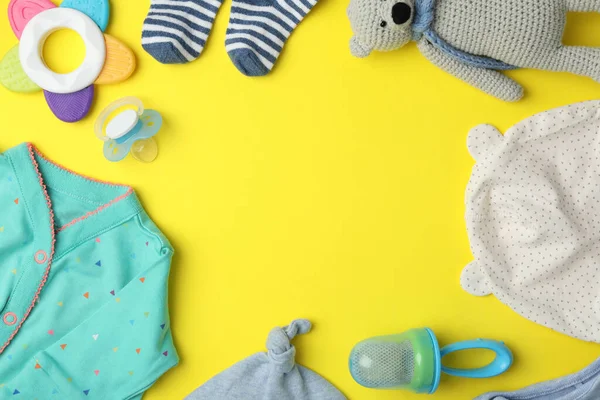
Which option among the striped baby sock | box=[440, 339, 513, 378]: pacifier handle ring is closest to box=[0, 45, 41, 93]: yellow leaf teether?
the striped baby sock

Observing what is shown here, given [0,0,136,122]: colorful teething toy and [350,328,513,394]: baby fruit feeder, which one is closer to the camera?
[350,328,513,394]: baby fruit feeder

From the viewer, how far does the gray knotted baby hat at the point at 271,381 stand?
948 mm

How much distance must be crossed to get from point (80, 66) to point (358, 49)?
0.47 meters

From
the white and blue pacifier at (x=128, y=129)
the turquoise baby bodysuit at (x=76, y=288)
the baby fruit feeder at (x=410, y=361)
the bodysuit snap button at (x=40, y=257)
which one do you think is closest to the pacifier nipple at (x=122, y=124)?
the white and blue pacifier at (x=128, y=129)

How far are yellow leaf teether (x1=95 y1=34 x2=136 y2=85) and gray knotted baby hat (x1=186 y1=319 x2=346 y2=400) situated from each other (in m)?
0.51

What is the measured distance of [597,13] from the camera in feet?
3.08

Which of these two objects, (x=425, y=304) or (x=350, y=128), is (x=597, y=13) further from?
(x=425, y=304)

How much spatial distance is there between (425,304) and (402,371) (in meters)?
0.13

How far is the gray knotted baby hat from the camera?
0.95 m

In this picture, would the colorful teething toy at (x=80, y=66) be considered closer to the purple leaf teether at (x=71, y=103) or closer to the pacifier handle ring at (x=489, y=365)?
the purple leaf teether at (x=71, y=103)

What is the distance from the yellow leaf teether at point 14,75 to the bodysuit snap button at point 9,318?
1.25ft

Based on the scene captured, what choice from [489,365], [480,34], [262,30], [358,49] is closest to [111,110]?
[262,30]

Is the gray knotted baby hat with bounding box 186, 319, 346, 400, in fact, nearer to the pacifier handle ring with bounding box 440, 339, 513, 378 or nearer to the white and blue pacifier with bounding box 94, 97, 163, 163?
the pacifier handle ring with bounding box 440, 339, 513, 378

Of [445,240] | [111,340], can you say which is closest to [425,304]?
[445,240]
